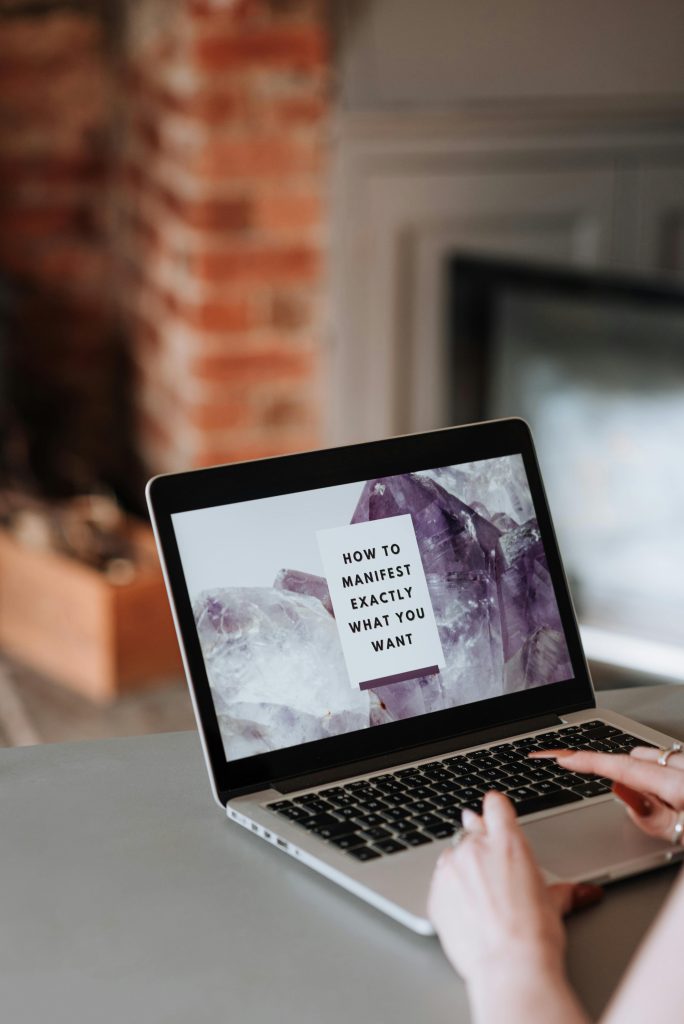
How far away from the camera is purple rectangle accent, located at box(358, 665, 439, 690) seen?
885mm

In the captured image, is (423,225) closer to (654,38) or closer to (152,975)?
(654,38)

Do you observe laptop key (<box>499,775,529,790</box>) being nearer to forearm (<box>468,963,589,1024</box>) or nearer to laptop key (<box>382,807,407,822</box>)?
laptop key (<box>382,807,407,822</box>)

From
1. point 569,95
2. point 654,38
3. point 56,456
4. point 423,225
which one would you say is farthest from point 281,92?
point 56,456

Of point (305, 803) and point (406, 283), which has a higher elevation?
point (406, 283)

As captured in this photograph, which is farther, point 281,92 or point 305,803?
point 281,92

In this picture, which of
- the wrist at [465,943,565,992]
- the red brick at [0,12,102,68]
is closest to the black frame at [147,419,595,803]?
the wrist at [465,943,565,992]

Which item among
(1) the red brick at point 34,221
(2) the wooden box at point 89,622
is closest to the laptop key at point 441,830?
(2) the wooden box at point 89,622

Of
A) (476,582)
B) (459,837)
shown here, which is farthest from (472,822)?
(476,582)

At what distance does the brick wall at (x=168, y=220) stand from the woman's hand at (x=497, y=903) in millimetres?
2002

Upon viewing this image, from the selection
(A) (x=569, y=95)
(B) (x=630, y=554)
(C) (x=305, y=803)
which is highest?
(A) (x=569, y=95)

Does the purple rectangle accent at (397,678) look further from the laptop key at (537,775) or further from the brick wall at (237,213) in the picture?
the brick wall at (237,213)

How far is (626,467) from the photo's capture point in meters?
2.53

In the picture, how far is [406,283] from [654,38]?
73 cm

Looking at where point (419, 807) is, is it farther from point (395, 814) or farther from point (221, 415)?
point (221, 415)
